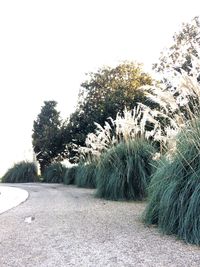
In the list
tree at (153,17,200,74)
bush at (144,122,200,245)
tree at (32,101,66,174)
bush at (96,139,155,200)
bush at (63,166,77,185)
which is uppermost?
tree at (153,17,200,74)

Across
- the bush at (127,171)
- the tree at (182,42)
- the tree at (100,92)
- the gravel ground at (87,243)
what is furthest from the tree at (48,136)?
the gravel ground at (87,243)

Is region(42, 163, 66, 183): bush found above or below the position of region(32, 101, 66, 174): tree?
below

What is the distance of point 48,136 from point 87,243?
1369 centimetres

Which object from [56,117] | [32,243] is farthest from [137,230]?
[56,117]

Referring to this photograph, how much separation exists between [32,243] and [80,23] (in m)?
6.49

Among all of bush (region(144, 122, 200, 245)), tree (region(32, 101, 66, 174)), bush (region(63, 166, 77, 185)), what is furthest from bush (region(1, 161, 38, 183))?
bush (region(144, 122, 200, 245))

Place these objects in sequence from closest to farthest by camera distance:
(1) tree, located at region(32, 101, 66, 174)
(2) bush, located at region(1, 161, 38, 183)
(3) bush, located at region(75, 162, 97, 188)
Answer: (3) bush, located at region(75, 162, 97, 188) < (2) bush, located at region(1, 161, 38, 183) < (1) tree, located at region(32, 101, 66, 174)

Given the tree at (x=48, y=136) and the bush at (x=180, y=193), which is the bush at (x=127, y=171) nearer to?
the bush at (x=180, y=193)

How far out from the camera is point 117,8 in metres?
7.82

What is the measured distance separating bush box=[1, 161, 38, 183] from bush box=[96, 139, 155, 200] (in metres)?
8.44

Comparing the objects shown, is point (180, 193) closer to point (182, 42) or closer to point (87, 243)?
point (87, 243)

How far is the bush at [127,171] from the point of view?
20.5 feet

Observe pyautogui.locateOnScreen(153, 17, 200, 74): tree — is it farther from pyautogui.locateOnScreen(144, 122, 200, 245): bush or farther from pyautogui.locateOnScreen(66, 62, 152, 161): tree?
pyautogui.locateOnScreen(144, 122, 200, 245): bush

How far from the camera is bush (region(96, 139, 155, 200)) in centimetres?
626
